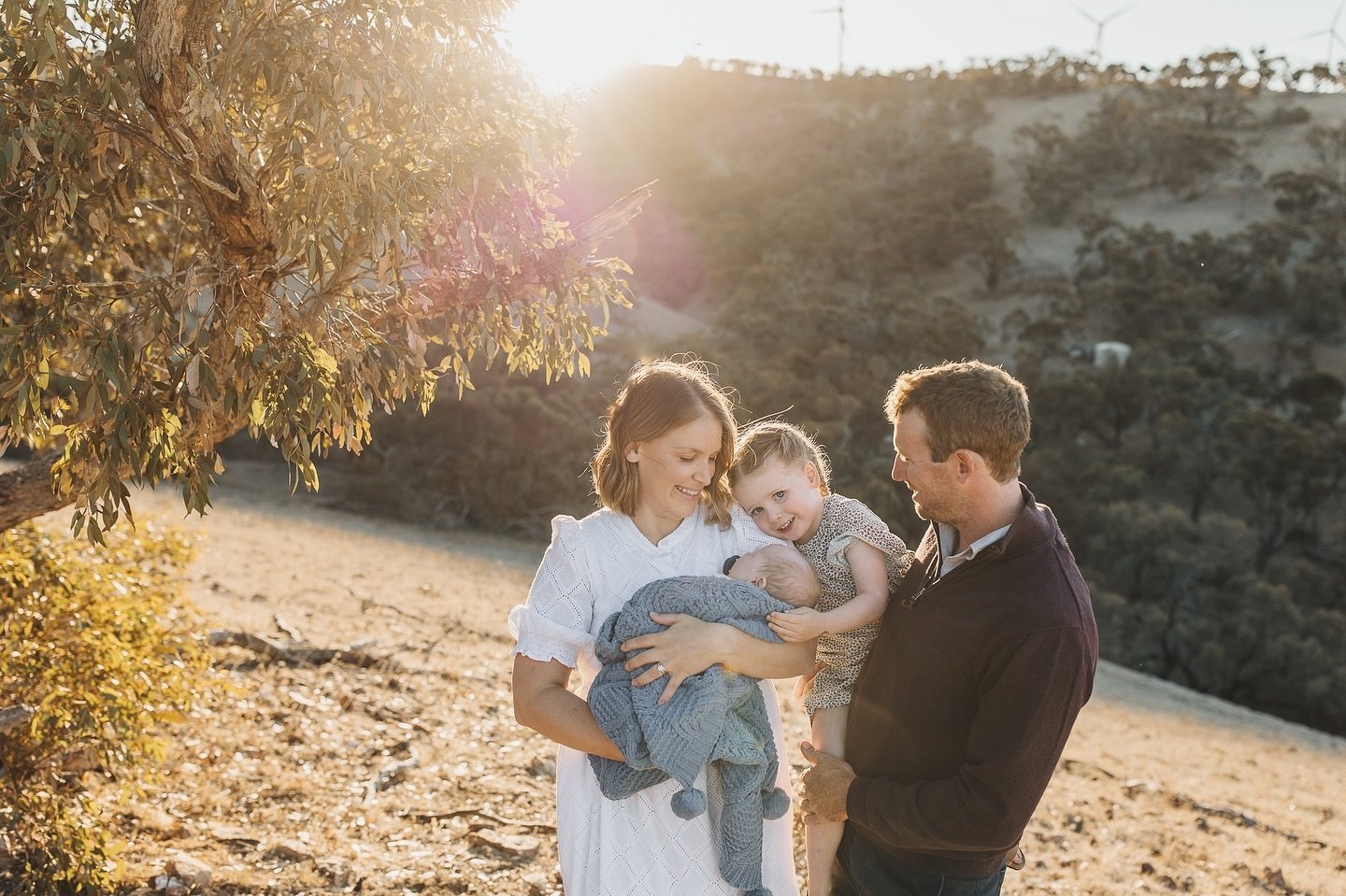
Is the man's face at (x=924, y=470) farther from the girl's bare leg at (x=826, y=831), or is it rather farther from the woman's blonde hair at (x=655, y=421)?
the girl's bare leg at (x=826, y=831)

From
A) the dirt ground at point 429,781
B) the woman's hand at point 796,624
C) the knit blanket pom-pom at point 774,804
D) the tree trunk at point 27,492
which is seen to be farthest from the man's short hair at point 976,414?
the dirt ground at point 429,781

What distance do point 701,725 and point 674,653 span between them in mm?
166

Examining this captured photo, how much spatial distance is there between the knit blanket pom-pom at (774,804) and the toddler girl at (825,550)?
0.25 metres

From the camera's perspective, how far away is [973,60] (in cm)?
6172

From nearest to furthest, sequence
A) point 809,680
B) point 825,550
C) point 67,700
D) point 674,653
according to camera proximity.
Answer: point 674,653 < point 825,550 < point 809,680 < point 67,700

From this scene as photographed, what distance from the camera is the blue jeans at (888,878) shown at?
8.14 ft

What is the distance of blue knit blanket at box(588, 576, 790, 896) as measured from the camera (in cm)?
229

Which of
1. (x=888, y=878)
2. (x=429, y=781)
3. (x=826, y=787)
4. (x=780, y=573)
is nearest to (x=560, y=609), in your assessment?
→ (x=780, y=573)

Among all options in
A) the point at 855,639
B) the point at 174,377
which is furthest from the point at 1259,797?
the point at 174,377

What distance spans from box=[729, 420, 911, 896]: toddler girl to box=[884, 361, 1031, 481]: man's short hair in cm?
34

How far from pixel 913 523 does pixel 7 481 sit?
679 inches

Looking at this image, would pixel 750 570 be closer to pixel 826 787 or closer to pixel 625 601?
pixel 625 601

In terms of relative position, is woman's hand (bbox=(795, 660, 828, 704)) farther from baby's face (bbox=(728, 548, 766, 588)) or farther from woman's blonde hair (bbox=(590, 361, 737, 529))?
woman's blonde hair (bbox=(590, 361, 737, 529))

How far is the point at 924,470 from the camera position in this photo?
2.44 m
